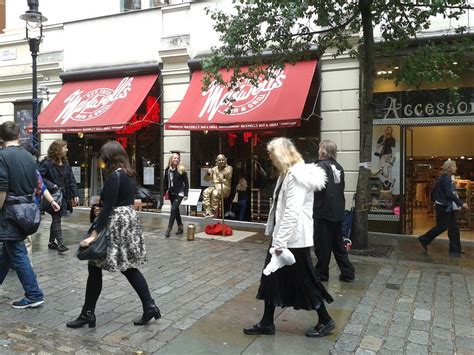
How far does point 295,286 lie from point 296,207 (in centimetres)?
74

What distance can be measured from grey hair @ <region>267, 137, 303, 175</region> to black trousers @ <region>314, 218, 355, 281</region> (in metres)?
1.96

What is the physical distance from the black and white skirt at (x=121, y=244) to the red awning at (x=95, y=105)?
26.3ft

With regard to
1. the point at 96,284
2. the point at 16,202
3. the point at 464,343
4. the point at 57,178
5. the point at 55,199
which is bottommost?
the point at 464,343

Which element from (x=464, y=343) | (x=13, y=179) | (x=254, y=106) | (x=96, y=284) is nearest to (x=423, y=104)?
(x=254, y=106)

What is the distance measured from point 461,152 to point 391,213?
13.5ft

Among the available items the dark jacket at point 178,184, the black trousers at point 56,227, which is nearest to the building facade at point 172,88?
the dark jacket at point 178,184

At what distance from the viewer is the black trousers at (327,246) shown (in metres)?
6.09

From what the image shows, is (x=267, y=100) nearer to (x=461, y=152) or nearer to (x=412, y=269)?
(x=412, y=269)

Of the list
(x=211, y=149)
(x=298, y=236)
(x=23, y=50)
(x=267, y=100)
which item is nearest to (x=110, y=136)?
(x=211, y=149)

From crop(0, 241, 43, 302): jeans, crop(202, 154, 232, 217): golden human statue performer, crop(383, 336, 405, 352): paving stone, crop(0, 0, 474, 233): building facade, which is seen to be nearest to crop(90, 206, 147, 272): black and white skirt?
crop(0, 241, 43, 302): jeans

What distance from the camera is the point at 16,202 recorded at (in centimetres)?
502

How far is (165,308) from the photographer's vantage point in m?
5.22

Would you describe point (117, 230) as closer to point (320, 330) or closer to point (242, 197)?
point (320, 330)

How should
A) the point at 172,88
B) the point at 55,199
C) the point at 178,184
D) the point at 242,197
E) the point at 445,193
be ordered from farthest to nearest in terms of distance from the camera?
the point at 172,88 < the point at 242,197 < the point at 178,184 < the point at 445,193 < the point at 55,199
